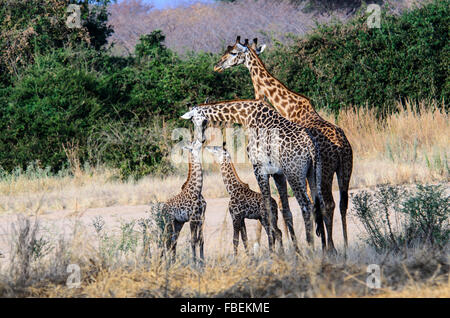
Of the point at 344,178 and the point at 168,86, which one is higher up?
the point at 168,86

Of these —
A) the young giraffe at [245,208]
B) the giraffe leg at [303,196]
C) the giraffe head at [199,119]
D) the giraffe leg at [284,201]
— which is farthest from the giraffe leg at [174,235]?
the giraffe leg at [303,196]

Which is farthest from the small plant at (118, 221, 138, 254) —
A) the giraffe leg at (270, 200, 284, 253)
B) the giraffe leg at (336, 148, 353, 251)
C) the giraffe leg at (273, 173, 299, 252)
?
the giraffe leg at (336, 148, 353, 251)

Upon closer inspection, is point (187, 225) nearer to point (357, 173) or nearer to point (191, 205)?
point (191, 205)

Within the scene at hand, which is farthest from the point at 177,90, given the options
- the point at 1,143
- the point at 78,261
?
the point at 78,261

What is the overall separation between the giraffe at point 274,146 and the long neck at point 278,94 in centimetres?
79

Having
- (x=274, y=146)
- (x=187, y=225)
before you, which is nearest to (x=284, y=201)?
(x=274, y=146)

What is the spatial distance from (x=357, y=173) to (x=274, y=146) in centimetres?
550

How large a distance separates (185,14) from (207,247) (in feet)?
154

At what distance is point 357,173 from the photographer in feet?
38.9

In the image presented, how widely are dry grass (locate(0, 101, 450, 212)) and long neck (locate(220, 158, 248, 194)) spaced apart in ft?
9.33

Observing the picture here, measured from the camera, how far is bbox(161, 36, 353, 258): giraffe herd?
655 centimetres

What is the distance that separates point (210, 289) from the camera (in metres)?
5.30

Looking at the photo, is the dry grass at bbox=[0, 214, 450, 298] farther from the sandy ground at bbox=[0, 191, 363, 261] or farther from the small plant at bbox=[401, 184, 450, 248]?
the sandy ground at bbox=[0, 191, 363, 261]
